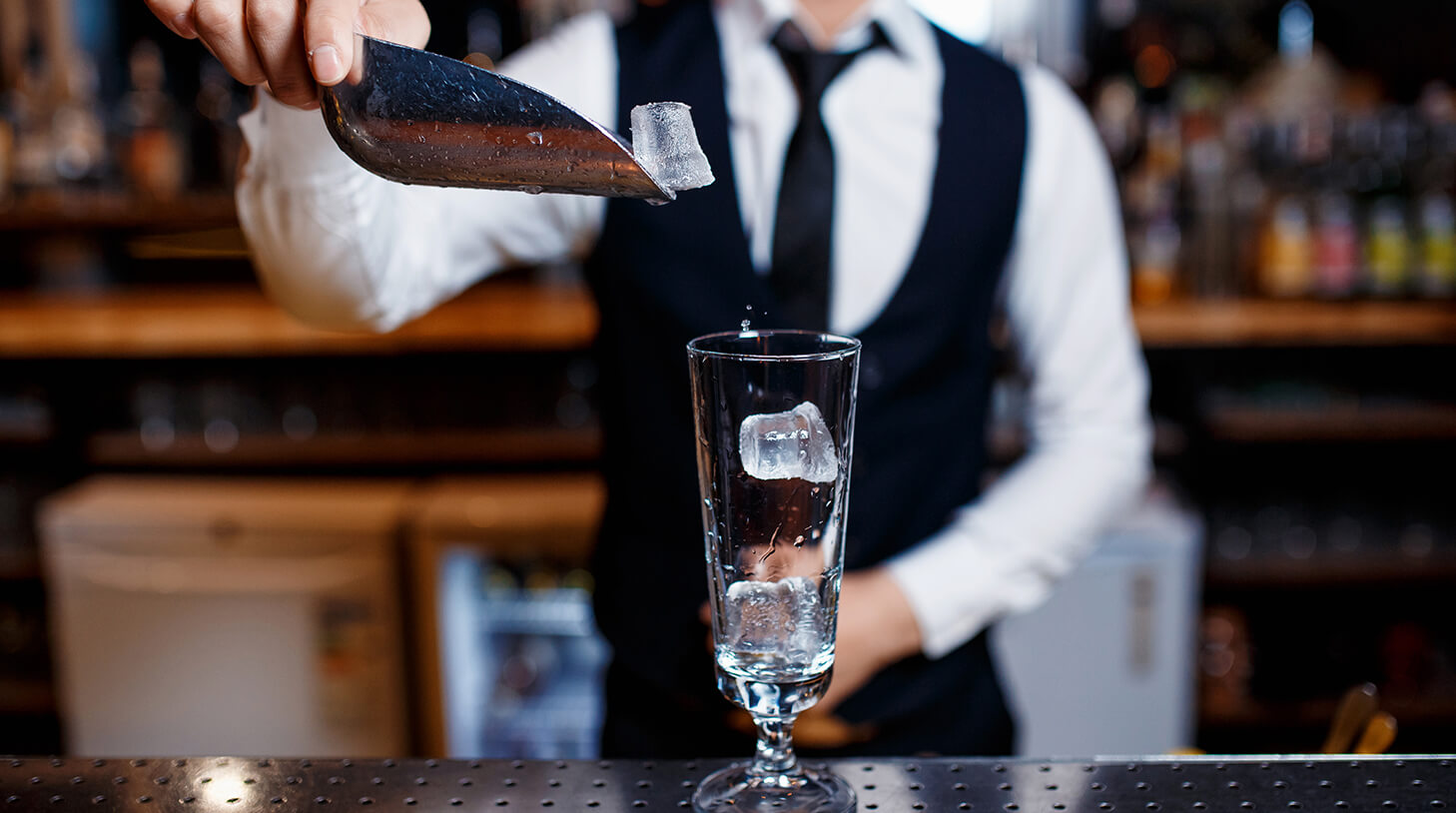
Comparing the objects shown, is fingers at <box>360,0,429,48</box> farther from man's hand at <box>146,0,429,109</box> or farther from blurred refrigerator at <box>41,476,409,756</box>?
blurred refrigerator at <box>41,476,409,756</box>

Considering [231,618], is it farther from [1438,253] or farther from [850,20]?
[1438,253]

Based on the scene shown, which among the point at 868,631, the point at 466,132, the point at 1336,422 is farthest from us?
the point at 1336,422

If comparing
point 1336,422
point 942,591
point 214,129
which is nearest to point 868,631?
point 942,591

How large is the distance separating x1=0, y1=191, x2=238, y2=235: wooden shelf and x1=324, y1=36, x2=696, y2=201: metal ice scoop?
8.47 ft

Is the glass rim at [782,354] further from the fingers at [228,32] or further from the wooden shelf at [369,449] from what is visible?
the wooden shelf at [369,449]

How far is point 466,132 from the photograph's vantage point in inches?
27.4

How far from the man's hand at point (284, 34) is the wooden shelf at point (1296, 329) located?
6.76 feet

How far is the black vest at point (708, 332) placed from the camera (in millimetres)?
1264

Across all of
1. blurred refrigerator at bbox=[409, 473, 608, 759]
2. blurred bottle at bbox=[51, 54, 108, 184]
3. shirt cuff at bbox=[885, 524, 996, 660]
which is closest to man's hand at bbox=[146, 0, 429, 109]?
shirt cuff at bbox=[885, 524, 996, 660]

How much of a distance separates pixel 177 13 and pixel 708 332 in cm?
60

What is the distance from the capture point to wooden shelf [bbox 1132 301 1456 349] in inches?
100

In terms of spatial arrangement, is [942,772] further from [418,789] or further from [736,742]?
[736,742]

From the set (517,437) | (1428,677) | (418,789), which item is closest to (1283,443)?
(1428,677)

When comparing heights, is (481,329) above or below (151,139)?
below
